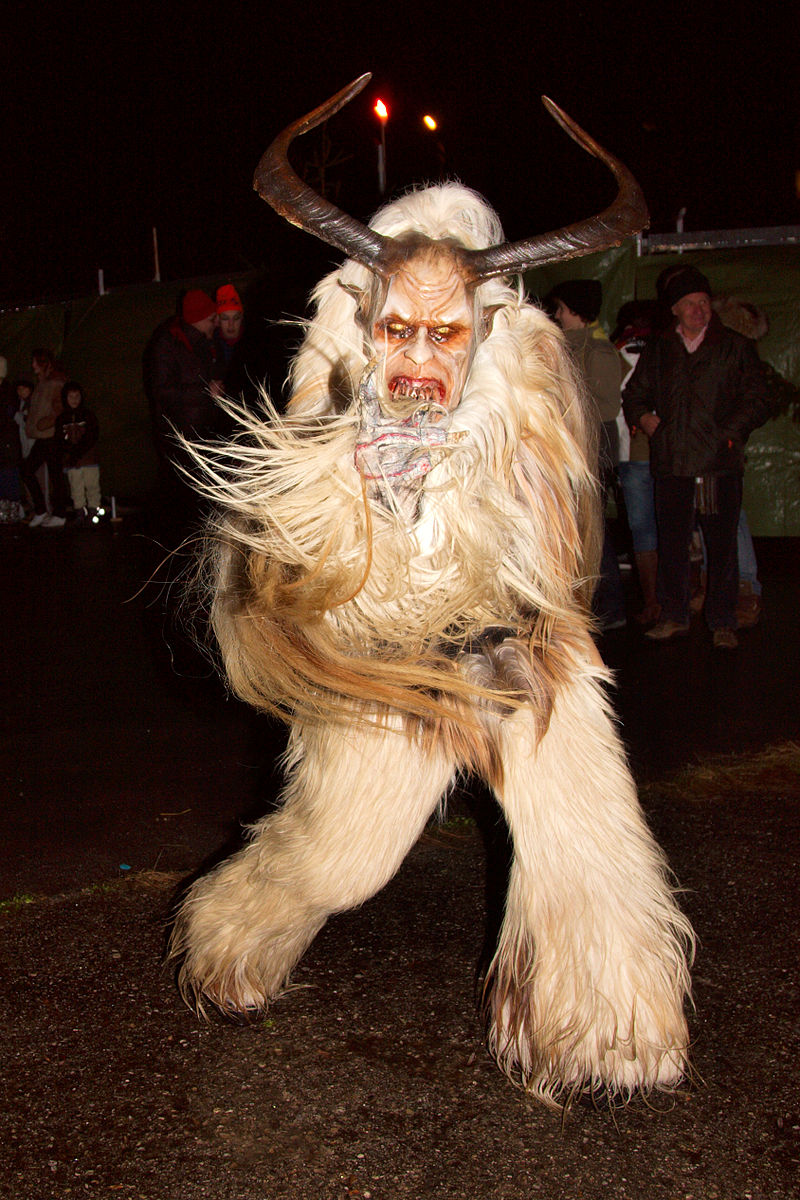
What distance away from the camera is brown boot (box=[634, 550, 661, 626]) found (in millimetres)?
6234

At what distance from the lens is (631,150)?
90.7 ft

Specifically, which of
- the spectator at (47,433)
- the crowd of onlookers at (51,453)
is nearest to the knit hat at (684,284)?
the crowd of onlookers at (51,453)

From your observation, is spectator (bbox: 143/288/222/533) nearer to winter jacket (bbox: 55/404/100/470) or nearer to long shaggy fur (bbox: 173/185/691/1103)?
winter jacket (bbox: 55/404/100/470)

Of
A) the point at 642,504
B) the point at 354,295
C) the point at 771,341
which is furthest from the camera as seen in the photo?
the point at 771,341

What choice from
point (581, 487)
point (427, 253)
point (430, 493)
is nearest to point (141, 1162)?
point (430, 493)

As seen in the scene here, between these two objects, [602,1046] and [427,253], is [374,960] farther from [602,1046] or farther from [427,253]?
[427,253]

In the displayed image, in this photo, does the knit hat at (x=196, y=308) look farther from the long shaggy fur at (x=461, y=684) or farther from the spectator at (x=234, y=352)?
the long shaggy fur at (x=461, y=684)

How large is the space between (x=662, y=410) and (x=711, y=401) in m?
0.26

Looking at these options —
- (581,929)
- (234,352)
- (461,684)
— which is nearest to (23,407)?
(234,352)

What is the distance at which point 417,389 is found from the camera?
2.17 meters

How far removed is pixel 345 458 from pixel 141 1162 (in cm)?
135

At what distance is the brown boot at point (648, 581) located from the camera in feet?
20.5

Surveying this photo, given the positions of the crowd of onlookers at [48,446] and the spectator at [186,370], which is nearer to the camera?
the spectator at [186,370]

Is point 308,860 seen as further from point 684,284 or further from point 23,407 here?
point 23,407
